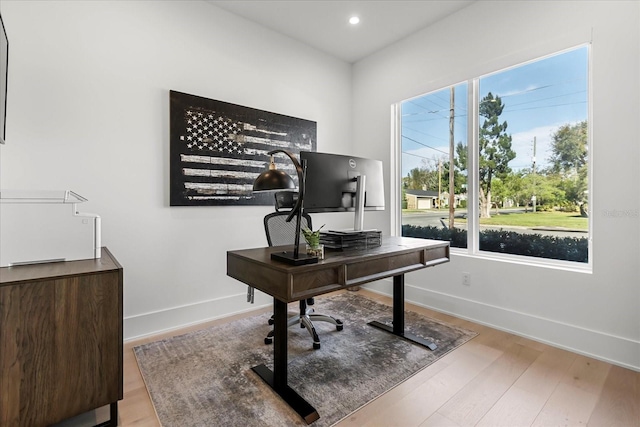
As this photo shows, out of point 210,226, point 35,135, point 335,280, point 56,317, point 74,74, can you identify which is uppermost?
point 74,74

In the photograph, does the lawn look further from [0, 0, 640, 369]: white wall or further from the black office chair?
the black office chair

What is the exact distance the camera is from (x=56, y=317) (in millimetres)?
1378

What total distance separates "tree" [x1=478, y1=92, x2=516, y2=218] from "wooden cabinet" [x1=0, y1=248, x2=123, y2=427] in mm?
2949

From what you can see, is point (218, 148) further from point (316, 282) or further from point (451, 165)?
point (451, 165)

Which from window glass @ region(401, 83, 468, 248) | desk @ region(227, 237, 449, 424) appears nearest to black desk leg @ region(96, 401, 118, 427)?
desk @ region(227, 237, 449, 424)

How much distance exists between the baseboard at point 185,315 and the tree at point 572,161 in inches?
113

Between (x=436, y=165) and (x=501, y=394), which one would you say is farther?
(x=436, y=165)

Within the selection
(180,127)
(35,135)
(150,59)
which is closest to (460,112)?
(180,127)

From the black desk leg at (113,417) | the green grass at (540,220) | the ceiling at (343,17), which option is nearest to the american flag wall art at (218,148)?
the ceiling at (343,17)

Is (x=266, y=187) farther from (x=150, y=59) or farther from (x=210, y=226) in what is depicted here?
(x=150, y=59)

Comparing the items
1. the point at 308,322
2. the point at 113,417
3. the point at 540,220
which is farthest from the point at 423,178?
the point at 113,417

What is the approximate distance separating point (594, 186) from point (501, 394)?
1.59 meters

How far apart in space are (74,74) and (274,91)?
1.71 metres

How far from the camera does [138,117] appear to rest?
2.52 m
